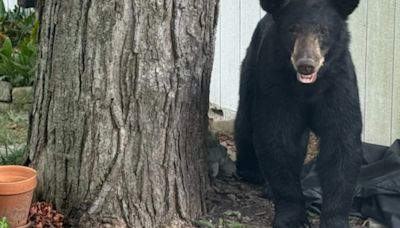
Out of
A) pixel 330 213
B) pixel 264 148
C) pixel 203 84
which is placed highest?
pixel 203 84

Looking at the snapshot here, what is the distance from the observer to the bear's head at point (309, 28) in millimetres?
4066

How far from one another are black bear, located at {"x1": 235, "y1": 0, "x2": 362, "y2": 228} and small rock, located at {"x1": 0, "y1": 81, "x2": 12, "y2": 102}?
3675 mm

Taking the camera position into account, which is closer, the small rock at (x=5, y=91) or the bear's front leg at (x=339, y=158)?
the bear's front leg at (x=339, y=158)

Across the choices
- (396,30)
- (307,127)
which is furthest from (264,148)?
(396,30)

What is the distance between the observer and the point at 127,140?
3.98 meters

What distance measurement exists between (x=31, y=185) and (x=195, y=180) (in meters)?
0.90

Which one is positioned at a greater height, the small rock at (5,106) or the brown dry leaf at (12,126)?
the small rock at (5,106)

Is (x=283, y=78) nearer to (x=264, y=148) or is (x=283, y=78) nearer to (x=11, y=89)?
(x=264, y=148)

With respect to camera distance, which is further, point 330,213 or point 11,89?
point 11,89

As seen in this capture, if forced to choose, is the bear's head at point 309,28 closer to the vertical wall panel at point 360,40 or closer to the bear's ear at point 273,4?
the bear's ear at point 273,4

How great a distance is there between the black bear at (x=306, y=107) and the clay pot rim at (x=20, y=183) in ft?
4.20

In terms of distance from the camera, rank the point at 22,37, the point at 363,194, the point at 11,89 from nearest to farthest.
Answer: the point at 363,194 < the point at 11,89 < the point at 22,37

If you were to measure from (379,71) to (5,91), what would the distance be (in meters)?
3.55

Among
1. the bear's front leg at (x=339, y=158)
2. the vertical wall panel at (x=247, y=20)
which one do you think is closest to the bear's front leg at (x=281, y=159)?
the bear's front leg at (x=339, y=158)
